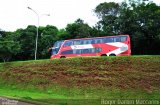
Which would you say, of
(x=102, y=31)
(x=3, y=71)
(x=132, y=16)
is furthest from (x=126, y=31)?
(x=3, y=71)

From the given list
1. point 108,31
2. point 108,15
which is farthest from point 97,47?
point 108,15

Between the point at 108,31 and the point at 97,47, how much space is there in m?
17.6

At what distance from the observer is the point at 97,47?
3903cm

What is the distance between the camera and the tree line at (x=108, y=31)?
164 ft

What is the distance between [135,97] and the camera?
807 inches

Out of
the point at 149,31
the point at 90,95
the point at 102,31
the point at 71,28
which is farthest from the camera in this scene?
the point at 71,28

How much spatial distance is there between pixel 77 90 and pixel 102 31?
34.7 meters

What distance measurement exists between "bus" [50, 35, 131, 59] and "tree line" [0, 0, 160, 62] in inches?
454

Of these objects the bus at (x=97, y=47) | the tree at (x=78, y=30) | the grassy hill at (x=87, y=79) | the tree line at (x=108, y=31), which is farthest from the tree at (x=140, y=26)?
the grassy hill at (x=87, y=79)

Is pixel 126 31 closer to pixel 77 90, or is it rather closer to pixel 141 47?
pixel 141 47

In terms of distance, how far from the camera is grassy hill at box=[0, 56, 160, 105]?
2205 cm

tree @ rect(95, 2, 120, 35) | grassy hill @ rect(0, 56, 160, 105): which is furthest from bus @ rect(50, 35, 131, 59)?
tree @ rect(95, 2, 120, 35)

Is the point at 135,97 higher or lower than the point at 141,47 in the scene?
lower

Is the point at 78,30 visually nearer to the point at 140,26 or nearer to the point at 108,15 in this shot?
the point at 108,15
